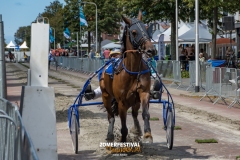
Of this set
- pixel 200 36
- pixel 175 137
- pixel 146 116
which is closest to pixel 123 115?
pixel 146 116

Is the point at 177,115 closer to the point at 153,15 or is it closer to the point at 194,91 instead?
the point at 194,91

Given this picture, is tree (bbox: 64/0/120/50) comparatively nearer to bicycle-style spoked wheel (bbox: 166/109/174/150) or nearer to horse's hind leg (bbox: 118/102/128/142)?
bicycle-style spoked wheel (bbox: 166/109/174/150)

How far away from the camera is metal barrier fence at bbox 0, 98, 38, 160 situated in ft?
16.7

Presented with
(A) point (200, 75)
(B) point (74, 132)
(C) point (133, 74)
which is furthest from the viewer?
(A) point (200, 75)

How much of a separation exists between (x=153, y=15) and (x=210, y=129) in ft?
77.6

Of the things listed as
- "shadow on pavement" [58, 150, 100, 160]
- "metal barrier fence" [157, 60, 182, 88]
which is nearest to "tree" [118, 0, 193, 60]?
"metal barrier fence" [157, 60, 182, 88]

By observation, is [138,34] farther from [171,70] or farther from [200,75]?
[171,70]

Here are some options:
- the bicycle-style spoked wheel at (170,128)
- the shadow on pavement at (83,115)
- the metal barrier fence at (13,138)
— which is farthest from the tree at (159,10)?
the metal barrier fence at (13,138)

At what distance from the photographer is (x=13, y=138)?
6.07 m

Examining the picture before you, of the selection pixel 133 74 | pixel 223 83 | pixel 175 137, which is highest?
pixel 133 74

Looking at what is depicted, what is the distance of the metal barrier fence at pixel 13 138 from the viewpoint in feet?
16.7

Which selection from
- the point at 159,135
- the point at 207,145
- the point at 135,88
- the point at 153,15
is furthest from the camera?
the point at 153,15

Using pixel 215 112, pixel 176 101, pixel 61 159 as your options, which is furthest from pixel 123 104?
pixel 176 101

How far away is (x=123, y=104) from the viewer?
9852 millimetres
